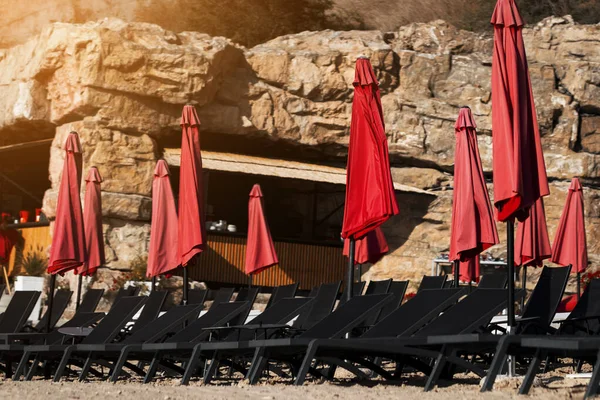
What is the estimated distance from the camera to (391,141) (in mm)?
Answer: 21859

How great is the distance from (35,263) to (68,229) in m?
8.60

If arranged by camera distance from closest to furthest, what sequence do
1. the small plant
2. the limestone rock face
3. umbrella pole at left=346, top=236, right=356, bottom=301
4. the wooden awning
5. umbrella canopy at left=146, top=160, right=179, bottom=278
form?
umbrella pole at left=346, top=236, right=356, bottom=301 → umbrella canopy at left=146, top=160, right=179, bottom=278 → the limestone rock face → the small plant → the wooden awning

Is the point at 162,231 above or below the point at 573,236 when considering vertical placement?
below

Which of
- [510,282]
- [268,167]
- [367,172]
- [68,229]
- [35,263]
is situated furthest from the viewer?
[268,167]

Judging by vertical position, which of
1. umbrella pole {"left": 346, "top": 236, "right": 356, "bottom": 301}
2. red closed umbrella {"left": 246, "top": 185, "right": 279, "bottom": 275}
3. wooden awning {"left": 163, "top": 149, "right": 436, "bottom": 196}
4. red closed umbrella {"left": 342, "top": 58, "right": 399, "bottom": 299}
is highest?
red closed umbrella {"left": 342, "top": 58, "right": 399, "bottom": 299}

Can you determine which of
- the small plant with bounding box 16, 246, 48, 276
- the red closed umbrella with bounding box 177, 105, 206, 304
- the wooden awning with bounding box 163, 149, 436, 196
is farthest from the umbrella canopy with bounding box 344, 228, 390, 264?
the small plant with bounding box 16, 246, 48, 276

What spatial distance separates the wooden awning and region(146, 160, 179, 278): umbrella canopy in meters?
6.03

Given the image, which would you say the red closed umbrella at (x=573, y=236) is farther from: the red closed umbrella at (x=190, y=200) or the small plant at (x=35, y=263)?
the small plant at (x=35, y=263)

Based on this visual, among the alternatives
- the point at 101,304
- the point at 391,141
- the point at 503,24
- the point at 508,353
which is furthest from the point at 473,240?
the point at 391,141

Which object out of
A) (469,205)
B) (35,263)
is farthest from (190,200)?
(35,263)

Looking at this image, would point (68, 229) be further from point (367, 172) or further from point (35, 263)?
point (35, 263)

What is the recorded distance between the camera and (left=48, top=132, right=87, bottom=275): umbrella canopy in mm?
11797

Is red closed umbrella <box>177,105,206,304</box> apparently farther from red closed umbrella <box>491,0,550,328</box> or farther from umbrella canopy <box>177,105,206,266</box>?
red closed umbrella <box>491,0,550,328</box>

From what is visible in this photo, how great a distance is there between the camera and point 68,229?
11.9 meters
